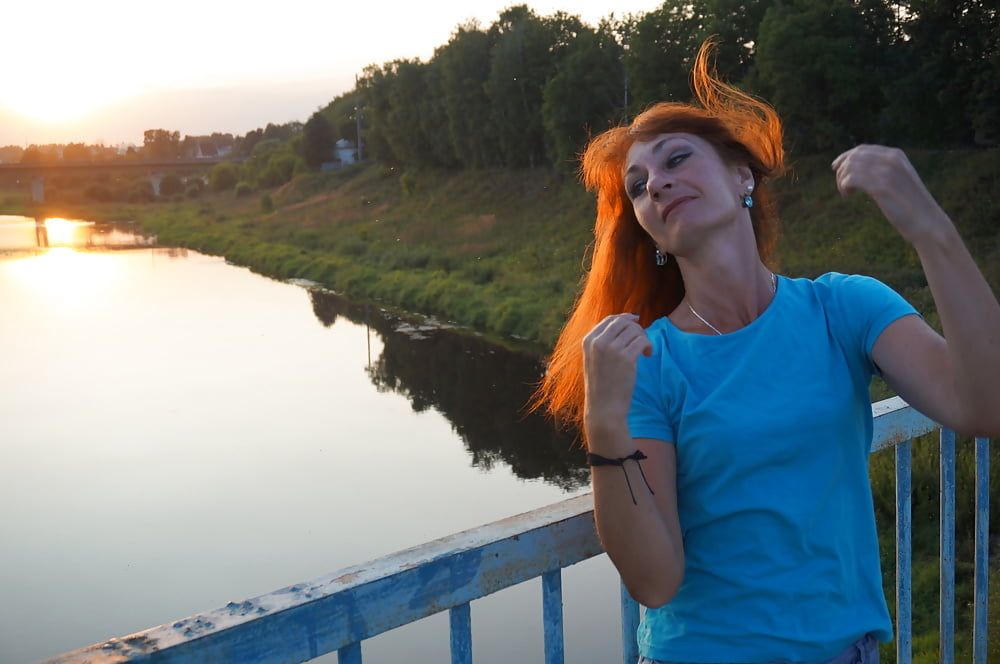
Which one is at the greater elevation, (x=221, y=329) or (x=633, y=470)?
(x=633, y=470)

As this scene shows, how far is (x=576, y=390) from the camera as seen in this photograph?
1732 mm

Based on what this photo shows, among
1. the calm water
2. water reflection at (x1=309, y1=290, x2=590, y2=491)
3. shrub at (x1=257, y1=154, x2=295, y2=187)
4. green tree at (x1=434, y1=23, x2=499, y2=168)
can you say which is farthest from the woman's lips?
shrub at (x1=257, y1=154, x2=295, y2=187)

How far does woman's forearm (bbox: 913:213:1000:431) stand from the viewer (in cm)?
124

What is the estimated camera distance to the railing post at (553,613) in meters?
1.39

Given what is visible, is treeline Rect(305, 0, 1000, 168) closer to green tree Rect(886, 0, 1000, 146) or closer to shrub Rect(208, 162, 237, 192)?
green tree Rect(886, 0, 1000, 146)

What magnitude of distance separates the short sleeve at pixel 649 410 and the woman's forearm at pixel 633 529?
0.19 ft

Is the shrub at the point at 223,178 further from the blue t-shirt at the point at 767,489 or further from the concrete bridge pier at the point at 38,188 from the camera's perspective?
the blue t-shirt at the point at 767,489

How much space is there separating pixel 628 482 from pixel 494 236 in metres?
22.6

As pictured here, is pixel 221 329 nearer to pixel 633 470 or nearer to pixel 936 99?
pixel 936 99

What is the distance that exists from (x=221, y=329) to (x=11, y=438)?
22.0 ft

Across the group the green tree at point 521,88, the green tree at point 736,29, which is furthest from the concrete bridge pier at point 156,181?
the green tree at point 736,29

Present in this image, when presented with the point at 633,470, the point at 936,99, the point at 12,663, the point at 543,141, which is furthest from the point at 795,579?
the point at 543,141

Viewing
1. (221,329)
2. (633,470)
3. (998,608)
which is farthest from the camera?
(221,329)

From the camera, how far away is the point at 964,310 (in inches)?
49.4
